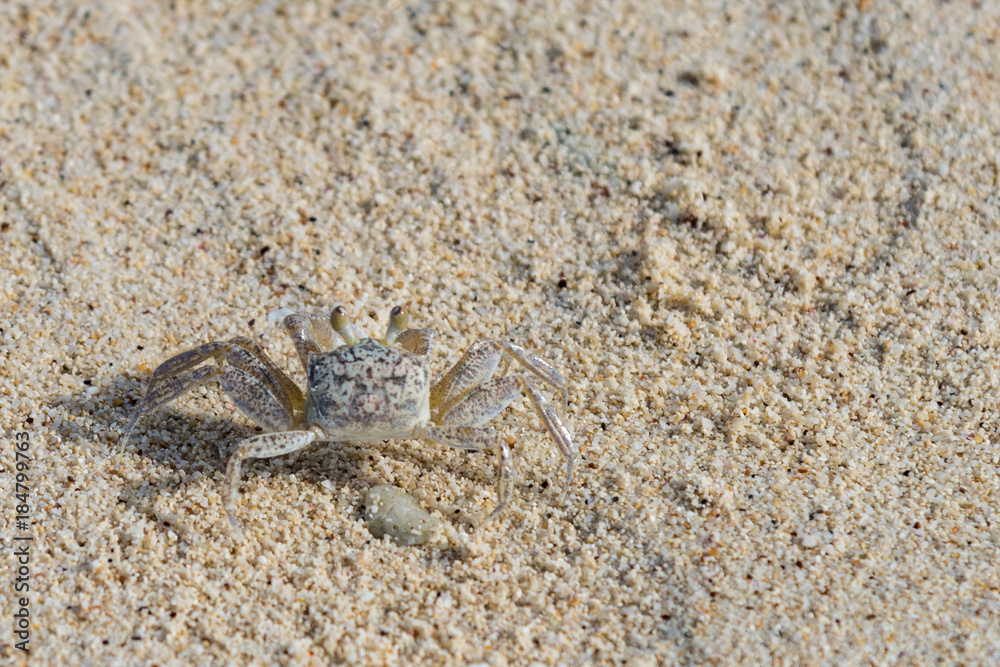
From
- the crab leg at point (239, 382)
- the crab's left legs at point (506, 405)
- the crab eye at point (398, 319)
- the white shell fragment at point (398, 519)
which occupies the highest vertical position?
the crab eye at point (398, 319)

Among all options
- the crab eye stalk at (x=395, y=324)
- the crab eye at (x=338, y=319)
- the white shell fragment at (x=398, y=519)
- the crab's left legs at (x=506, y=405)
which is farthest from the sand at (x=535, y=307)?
the crab eye at (x=338, y=319)

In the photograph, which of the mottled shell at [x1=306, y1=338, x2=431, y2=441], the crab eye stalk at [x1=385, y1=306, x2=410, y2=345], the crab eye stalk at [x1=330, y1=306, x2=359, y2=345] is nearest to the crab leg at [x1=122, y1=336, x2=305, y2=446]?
the mottled shell at [x1=306, y1=338, x2=431, y2=441]

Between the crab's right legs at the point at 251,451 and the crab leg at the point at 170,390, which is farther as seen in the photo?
the crab leg at the point at 170,390

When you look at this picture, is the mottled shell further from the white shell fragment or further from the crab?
the white shell fragment

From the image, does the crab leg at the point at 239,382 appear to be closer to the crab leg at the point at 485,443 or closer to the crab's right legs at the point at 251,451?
the crab's right legs at the point at 251,451

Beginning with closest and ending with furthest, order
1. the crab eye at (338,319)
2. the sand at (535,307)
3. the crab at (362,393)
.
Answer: the sand at (535,307) < the crab at (362,393) < the crab eye at (338,319)

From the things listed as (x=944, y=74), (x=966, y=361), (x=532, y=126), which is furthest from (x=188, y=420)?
(x=944, y=74)
